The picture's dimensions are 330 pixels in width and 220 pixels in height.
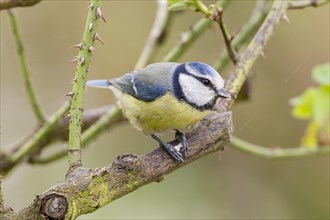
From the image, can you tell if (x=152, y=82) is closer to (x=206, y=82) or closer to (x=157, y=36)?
(x=206, y=82)

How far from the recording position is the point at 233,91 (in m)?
1.44

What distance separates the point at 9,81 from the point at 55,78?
9.9 inches

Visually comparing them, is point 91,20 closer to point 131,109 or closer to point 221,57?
point 131,109

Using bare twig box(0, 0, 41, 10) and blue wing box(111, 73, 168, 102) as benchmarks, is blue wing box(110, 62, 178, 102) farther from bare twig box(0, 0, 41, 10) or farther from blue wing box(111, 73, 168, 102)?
bare twig box(0, 0, 41, 10)

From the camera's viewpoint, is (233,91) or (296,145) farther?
(296,145)

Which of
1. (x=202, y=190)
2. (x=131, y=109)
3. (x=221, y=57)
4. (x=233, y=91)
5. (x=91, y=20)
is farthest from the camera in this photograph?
(x=202, y=190)

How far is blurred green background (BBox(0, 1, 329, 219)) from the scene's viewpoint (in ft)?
10.6

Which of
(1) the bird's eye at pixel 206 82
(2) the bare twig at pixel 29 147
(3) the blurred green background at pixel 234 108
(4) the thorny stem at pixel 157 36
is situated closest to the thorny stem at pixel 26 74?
(2) the bare twig at pixel 29 147

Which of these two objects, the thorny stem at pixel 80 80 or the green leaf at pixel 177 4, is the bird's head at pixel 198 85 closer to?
the green leaf at pixel 177 4

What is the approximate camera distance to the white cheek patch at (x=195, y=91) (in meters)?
1.56

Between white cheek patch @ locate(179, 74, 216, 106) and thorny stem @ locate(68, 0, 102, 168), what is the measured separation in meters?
0.50

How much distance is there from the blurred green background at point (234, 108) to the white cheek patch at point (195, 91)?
5.00 feet

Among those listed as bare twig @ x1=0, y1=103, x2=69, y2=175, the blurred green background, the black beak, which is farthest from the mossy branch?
the blurred green background

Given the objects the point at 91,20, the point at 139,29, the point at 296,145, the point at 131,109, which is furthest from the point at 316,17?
the point at 91,20
